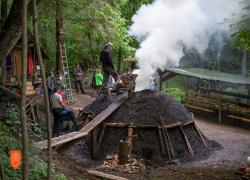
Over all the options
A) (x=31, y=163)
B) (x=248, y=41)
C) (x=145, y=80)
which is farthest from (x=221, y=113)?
(x=31, y=163)

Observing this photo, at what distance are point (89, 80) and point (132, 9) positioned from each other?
8.71 metres

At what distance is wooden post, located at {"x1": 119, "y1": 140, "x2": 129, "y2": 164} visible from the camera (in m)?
12.3

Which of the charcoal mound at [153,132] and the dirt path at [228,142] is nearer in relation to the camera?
the charcoal mound at [153,132]

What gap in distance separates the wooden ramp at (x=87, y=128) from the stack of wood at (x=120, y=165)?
1189 mm

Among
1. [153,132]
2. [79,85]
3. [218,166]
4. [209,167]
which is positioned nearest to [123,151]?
[153,132]

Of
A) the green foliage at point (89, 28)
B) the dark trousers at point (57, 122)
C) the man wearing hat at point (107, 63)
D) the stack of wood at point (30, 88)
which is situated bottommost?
the dark trousers at point (57, 122)

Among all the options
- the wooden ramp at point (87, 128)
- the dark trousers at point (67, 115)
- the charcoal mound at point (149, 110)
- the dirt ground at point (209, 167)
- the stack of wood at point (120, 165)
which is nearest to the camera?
the dirt ground at point (209, 167)

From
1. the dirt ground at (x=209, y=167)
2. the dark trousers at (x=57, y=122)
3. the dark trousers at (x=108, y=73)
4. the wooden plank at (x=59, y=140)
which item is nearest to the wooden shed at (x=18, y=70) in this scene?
the dark trousers at (x=108, y=73)

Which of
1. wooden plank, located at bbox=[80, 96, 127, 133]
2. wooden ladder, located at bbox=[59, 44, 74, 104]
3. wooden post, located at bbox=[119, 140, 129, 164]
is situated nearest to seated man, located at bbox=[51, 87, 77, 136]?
wooden plank, located at bbox=[80, 96, 127, 133]

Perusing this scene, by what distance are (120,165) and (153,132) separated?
1.89 metres

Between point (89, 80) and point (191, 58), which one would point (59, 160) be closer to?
point (89, 80)

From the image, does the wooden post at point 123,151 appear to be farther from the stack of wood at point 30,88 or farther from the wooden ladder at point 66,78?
the wooden ladder at point 66,78

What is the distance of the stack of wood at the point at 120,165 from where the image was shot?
1222 centimetres

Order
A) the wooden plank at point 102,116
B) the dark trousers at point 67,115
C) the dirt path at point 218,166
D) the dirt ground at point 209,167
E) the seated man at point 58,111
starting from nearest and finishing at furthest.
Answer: the dirt ground at point 209,167, the dirt path at point 218,166, the wooden plank at point 102,116, the seated man at point 58,111, the dark trousers at point 67,115
